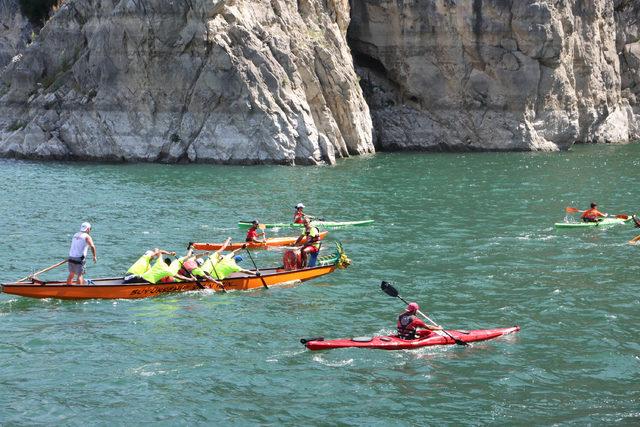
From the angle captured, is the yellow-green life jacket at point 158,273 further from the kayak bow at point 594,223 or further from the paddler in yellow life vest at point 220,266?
the kayak bow at point 594,223

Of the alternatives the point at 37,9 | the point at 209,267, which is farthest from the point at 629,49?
the point at 209,267

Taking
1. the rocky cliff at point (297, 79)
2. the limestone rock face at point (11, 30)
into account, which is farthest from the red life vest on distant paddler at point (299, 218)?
the limestone rock face at point (11, 30)

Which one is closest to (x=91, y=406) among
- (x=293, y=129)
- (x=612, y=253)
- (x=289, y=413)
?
(x=289, y=413)

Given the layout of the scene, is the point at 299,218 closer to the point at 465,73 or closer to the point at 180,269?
the point at 180,269

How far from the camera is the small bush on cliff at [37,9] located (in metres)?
77.4

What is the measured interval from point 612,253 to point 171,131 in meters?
34.4

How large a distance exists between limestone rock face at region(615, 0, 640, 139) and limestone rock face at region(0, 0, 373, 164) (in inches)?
1372

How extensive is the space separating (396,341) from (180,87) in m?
41.1

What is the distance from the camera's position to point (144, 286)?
2486 cm

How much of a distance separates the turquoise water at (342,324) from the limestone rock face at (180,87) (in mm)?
14679

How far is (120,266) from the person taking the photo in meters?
28.4

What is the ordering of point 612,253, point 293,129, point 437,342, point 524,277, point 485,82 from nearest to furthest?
point 437,342, point 524,277, point 612,253, point 293,129, point 485,82

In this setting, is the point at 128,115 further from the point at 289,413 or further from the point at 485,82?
the point at 289,413

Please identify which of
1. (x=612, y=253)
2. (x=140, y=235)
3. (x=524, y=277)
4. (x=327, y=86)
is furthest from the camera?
(x=327, y=86)
